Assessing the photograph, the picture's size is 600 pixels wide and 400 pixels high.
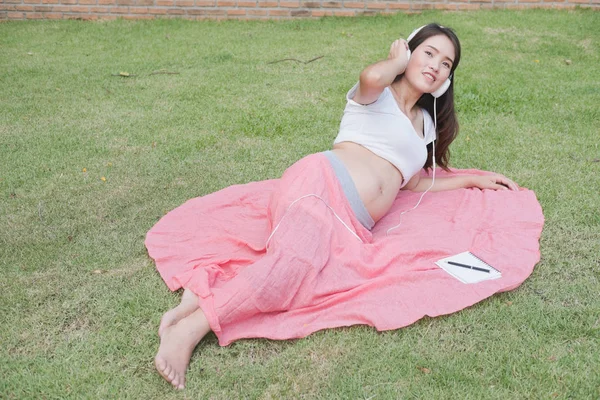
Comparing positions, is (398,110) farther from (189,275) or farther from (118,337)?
(118,337)

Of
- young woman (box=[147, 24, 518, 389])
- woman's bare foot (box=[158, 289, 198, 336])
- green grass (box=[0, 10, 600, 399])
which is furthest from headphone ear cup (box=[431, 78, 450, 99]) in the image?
woman's bare foot (box=[158, 289, 198, 336])

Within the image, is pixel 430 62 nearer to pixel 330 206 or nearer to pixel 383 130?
pixel 383 130

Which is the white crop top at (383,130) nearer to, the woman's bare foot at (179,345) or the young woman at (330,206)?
the young woman at (330,206)

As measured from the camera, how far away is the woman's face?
304 centimetres

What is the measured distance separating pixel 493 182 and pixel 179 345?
7.54 feet

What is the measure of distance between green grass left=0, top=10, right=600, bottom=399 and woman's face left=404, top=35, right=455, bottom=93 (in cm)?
106

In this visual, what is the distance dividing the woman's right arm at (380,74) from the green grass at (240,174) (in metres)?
1.10

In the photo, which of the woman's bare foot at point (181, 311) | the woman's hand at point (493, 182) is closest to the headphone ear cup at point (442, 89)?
the woman's hand at point (493, 182)

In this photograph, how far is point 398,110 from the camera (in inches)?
122

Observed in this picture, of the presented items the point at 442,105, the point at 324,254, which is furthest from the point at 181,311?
the point at 442,105

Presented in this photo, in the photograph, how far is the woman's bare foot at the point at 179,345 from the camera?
7.24 feet

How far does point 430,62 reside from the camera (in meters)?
3.05

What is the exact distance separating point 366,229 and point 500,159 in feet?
5.83

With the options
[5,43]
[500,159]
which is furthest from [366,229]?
[5,43]
